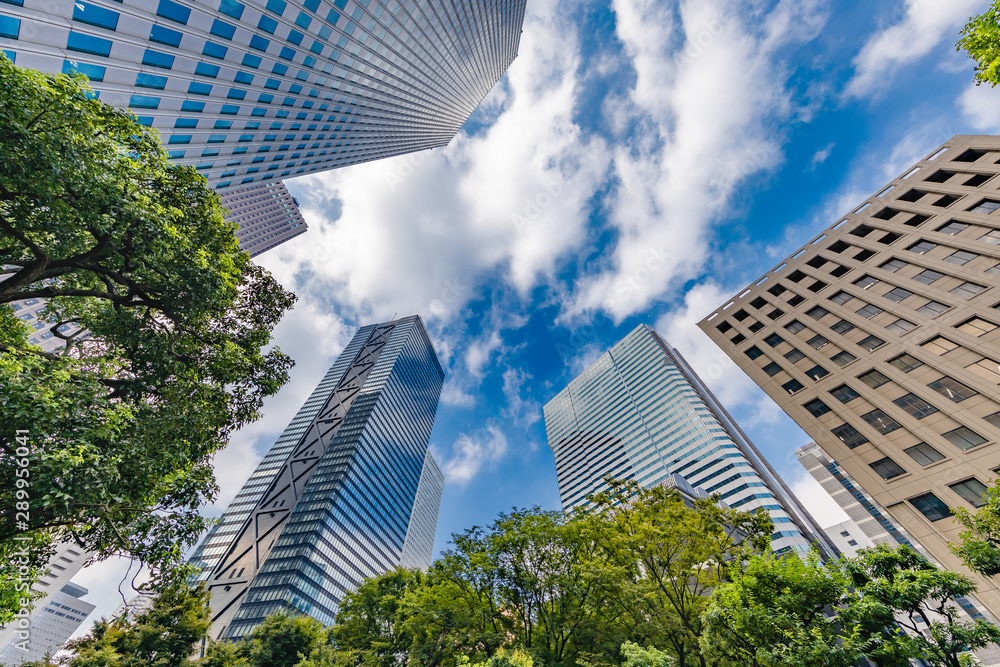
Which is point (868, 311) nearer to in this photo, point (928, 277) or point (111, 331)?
point (928, 277)

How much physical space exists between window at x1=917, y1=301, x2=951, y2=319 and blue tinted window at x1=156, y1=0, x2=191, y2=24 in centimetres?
5415

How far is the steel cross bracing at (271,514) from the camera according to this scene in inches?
2544

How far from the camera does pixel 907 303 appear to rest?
28.2 metres

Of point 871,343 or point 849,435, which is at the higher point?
point 871,343

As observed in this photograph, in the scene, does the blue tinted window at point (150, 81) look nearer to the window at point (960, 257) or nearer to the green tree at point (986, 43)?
the green tree at point (986, 43)

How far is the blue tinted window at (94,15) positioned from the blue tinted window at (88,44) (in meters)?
0.70

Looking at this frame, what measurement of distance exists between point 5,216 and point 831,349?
146 feet

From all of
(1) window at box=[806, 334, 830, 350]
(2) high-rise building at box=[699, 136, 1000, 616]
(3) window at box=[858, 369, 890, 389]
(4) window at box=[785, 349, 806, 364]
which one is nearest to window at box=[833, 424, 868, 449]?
(2) high-rise building at box=[699, 136, 1000, 616]

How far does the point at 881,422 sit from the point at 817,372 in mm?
5640

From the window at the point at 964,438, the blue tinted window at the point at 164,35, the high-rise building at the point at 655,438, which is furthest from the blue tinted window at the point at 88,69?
the high-rise building at the point at 655,438

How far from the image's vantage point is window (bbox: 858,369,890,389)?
27.5 metres

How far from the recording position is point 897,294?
29188mm

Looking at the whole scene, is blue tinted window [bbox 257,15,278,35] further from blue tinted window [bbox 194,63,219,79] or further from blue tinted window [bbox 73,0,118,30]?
blue tinted window [bbox 73,0,118,30]

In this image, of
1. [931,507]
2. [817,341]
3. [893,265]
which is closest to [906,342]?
[817,341]
